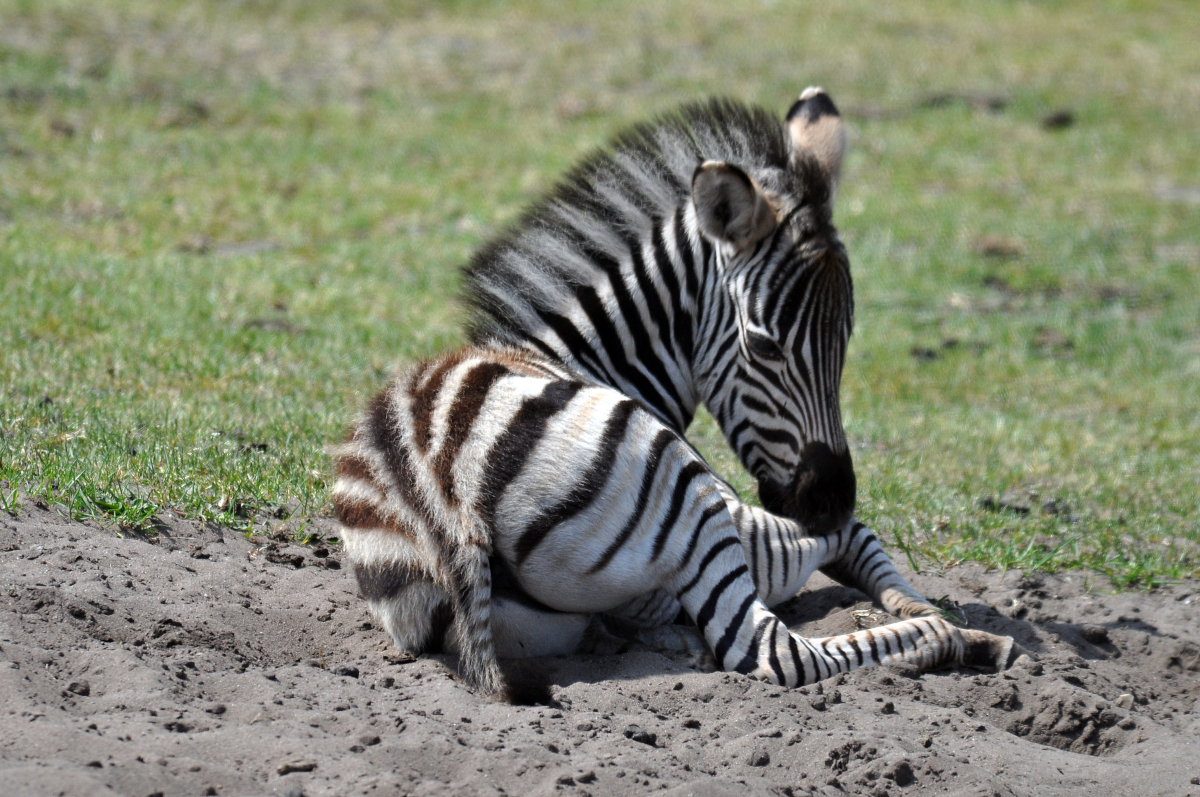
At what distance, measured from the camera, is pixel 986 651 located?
15.8 feet

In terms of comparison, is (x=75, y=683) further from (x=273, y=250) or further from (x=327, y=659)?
(x=273, y=250)

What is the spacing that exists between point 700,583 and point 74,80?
13.3 metres

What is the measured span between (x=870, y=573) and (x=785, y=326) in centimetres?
133

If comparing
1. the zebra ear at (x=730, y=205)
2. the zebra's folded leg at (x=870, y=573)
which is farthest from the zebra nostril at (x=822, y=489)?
the zebra ear at (x=730, y=205)

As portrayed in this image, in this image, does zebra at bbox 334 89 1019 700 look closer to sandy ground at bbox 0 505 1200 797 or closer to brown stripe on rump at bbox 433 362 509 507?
brown stripe on rump at bbox 433 362 509 507

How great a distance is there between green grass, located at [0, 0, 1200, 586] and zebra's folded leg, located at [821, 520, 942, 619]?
2.70 feet

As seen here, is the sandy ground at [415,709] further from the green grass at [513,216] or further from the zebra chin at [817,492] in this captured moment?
the green grass at [513,216]

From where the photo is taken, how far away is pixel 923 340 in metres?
10.9

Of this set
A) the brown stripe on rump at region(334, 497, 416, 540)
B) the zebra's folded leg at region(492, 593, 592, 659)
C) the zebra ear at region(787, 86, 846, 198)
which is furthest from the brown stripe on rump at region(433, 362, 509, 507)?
the zebra ear at region(787, 86, 846, 198)

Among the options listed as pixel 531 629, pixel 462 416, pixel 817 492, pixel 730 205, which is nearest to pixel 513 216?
pixel 730 205

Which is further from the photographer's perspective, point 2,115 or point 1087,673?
point 2,115

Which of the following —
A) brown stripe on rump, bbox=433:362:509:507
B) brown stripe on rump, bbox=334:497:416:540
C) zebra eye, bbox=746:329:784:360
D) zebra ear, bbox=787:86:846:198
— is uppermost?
zebra ear, bbox=787:86:846:198

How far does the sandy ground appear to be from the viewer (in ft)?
11.0

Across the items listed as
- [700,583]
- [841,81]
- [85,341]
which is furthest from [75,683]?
[841,81]
